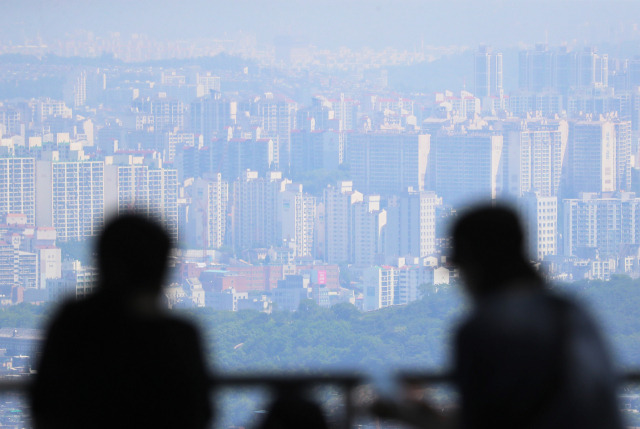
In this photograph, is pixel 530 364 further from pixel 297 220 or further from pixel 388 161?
pixel 388 161

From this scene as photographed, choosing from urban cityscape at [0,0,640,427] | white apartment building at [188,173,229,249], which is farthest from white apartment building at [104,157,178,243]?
white apartment building at [188,173,229,249]

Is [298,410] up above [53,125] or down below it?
below

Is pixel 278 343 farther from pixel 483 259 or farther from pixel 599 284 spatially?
pixel 483 259

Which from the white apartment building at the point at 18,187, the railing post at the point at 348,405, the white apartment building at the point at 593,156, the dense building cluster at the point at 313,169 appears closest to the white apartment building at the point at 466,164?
the dense building cluster at the point at 313,169

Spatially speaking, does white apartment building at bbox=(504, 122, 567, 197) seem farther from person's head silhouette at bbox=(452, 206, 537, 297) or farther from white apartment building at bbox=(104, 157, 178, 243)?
person's head silhouette at bbox=(452, 206, 537, 297)

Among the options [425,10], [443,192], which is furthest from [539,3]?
[443,192]

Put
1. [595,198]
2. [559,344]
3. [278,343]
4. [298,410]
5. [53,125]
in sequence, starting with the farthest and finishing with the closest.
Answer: [53,125], [595,198], [278,343], [298,410], [559,344]

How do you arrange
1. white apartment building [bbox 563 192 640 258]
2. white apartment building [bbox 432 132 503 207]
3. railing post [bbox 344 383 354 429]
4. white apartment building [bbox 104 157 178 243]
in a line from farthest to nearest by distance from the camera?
white apartment building [bbox 432 132 503 207], white apartment building [bbox 104 157 178 243], white apartment building [bbox 563 192 640 258], railing post [bbox 344 383 354 429]
